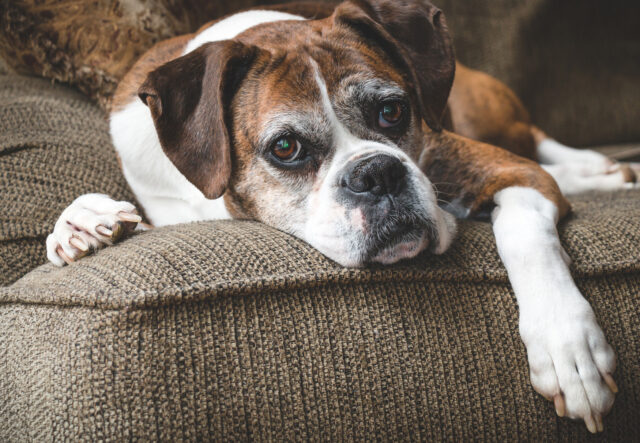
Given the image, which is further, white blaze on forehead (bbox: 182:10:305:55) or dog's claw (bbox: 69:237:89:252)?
white blaze on forehead (bbox: 182:10:305:55)

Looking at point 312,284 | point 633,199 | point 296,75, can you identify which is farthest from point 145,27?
point 633,199

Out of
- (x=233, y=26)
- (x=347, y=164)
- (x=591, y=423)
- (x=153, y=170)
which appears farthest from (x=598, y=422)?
(x=233, y=26)

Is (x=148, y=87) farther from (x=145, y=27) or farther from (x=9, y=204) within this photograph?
(x=145, y=27)

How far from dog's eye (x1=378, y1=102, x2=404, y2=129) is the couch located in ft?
1.14

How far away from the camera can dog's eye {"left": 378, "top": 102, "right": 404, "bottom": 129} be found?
160 centimetres

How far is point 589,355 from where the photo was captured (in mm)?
1203

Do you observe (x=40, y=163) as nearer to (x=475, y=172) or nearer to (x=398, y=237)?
(x=398, y=237)

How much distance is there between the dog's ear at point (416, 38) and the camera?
5.46 ft

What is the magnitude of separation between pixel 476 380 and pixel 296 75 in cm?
87

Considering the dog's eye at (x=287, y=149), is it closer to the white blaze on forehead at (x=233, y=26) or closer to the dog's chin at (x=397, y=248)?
the dog's chin at (x=397, y=248)

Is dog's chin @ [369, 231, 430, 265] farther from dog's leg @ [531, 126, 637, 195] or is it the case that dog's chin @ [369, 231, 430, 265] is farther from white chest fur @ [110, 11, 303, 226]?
dog's leg @ [531, 126, 637, 195]

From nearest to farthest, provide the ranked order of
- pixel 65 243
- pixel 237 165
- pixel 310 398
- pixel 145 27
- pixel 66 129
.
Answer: pixel 310 398 < pixel 65 243 < pixel 237 165 < pixel 66 129 < pixel 145 27

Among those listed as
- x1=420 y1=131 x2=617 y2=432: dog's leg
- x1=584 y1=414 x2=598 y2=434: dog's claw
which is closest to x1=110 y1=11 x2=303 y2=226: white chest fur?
x1=420 y1=131 x2=617 y2=432: dog's leg

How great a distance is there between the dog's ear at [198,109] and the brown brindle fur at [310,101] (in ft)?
0.23
